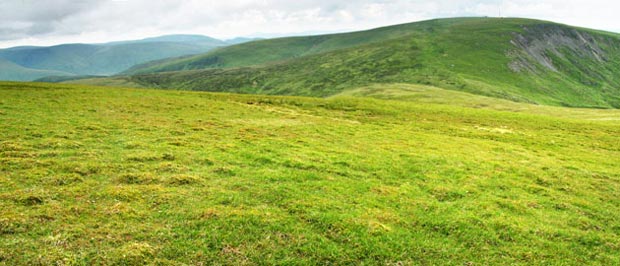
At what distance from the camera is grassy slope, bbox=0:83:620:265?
15.2 m

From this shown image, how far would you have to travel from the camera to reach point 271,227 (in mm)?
16719

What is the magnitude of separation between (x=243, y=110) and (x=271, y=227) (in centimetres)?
4053

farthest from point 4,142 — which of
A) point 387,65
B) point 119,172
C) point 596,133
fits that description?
point 387,65

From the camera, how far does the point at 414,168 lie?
91.7 feet

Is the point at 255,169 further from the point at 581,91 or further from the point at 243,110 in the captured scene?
the point at 581,91

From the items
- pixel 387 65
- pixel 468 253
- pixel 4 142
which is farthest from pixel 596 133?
pixel 387 65

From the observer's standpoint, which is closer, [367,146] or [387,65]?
[367,146]

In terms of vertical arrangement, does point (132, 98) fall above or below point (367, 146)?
above

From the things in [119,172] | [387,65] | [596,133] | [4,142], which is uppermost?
[387,65]

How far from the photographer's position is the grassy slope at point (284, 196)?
50.0ft

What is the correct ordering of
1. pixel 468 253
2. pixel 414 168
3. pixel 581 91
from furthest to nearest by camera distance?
pixel 581 91 → pixel 414 168 → pixel 468 253

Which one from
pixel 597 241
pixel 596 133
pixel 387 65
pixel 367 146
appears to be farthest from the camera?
pixel 387 65

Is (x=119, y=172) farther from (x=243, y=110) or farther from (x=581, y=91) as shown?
(x=581, y=91)

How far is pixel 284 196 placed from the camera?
66.6 feet
